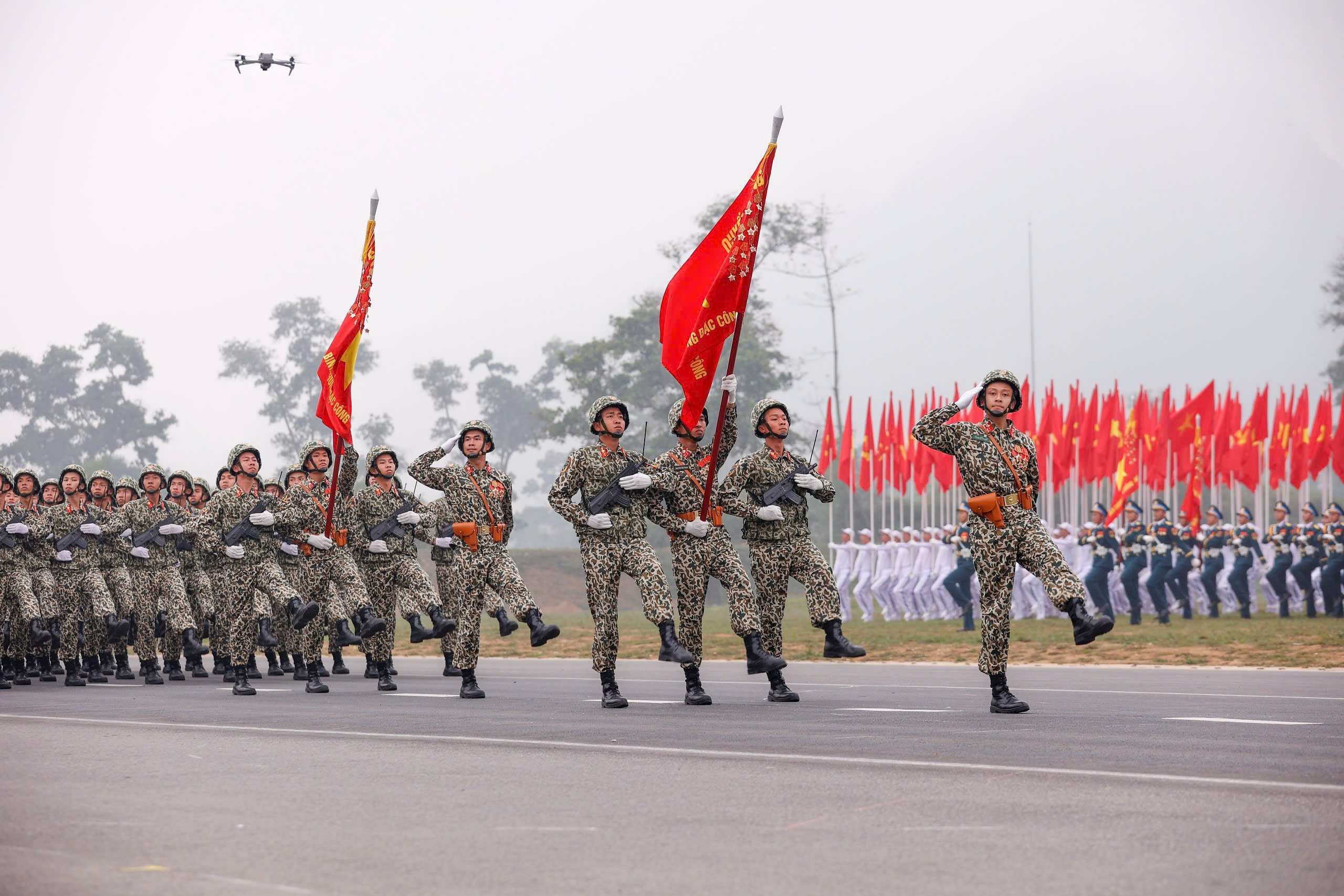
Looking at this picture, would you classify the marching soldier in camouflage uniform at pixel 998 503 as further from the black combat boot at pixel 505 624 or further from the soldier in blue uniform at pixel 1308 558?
the soldier in blue uniform at pixel 1308 558

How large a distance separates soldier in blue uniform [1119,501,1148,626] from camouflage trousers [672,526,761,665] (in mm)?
14967

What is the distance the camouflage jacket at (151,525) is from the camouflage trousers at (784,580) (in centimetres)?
787

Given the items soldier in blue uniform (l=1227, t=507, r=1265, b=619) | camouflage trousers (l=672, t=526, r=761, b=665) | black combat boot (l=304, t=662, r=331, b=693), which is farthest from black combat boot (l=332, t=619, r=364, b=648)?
soldier in blue uniform (l=1227, t=507, r=1265, b=619)

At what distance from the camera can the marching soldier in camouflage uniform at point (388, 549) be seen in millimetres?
16156

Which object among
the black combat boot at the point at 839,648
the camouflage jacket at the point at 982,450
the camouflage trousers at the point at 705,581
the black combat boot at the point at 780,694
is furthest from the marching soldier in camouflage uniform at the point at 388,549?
the camouflage jacket at the point at 982,450

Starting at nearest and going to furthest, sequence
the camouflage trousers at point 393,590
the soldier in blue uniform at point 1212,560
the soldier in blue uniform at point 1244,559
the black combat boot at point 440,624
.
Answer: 1. the black combat boot at point 440,624
2. the camouflage trousers at point 393,590
3. the soldier in blue uniform at point 1244,559
4. the soldier in blue uniform at point 1212,560

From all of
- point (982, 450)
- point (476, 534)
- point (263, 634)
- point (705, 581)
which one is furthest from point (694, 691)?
point (263, 634)

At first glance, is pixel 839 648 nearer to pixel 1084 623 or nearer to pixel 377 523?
pixel 1084 623

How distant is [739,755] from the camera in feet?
28.3

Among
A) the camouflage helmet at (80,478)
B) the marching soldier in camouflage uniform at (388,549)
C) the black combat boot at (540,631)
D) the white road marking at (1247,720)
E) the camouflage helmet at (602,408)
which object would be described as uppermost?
the camouflage helmet at (602,408)

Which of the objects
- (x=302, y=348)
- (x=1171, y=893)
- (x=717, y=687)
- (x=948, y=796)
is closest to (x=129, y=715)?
(x=717, y=687)

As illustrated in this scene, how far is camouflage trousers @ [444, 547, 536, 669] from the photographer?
1297 centimetres

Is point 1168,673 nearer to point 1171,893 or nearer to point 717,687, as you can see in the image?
point 717,687

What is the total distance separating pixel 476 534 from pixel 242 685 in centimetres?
323
